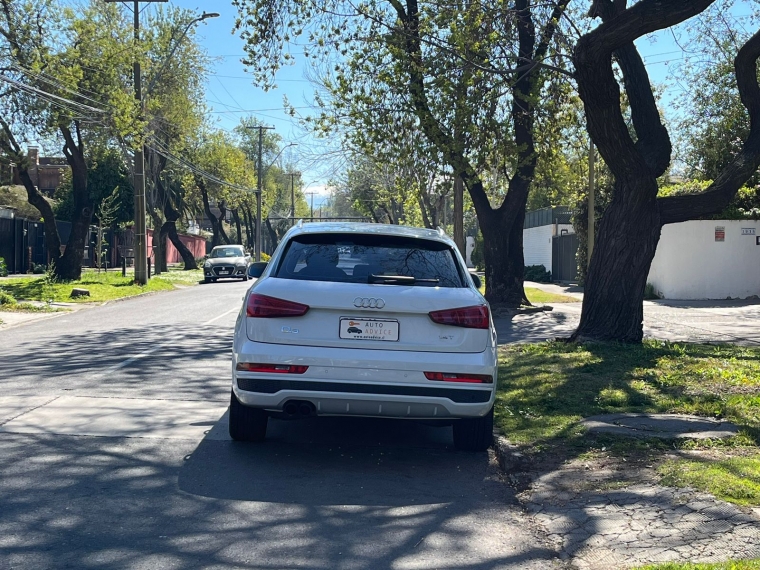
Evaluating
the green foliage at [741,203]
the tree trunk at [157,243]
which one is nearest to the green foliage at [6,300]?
the green foliage at [741,203]

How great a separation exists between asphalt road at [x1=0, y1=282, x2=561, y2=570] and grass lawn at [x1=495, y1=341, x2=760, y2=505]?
2.54ft

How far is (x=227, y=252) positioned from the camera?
128 ft

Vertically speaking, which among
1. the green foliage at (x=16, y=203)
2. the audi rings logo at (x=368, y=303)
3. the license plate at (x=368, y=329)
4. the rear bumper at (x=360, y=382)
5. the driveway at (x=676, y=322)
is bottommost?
the driveway at (x=676, y=322)

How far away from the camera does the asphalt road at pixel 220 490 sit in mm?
4414

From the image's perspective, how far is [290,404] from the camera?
6.00m

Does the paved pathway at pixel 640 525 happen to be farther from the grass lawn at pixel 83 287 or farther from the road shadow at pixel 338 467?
the grass lawn at pixel 83 287

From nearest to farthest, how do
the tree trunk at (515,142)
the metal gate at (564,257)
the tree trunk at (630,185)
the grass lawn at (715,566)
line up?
the grass lawn at (715,566) < the tree trunk at (630,185) < the tree trunk at (515,142) < the metal gate at (564,257)

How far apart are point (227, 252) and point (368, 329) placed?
33781 millimetres

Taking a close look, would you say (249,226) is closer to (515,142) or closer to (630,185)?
(515,142)

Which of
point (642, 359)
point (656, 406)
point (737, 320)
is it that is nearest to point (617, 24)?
point (642, 359)

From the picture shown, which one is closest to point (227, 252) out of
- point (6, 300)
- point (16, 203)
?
point (16, 203)

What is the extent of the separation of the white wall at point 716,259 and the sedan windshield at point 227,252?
20.7 m

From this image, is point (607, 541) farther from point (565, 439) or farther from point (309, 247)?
point (309, 247)

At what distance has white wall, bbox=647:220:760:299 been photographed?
2422cm
